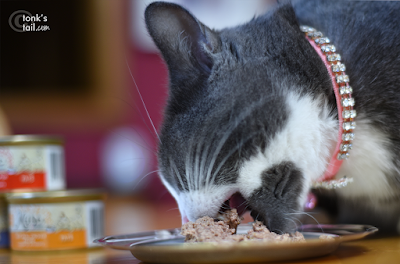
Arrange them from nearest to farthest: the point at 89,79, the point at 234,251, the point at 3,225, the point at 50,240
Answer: the point at 234,251
the point at 50,240
the point at 3,225
the point at 89,79

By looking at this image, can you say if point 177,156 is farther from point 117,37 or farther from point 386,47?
point 117,37

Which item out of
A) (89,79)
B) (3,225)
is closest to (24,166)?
(3,225)

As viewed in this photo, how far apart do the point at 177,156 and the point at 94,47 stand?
2219mm

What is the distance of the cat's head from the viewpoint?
0.65 metres

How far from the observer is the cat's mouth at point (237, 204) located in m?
0.68

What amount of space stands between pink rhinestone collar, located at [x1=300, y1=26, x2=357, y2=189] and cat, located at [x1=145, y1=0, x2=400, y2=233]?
12mm

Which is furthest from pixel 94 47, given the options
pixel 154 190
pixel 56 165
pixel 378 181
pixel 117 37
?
pixel 378 181

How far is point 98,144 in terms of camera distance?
113 inches

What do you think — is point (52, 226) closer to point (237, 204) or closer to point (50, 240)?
point (50, 240)

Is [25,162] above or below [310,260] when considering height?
above

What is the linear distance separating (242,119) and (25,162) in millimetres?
570

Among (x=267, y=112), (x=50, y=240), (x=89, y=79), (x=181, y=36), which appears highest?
(x=89, y=79)

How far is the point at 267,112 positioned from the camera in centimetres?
65

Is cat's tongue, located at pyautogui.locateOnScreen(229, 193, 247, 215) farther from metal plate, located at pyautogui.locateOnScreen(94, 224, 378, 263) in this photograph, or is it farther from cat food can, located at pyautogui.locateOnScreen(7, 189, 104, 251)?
cat food can, located at pyautogui.locateOnScreen(7, 189, 104, 251)
